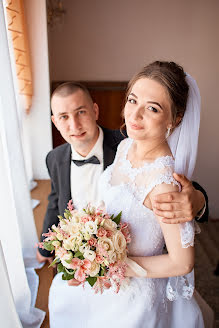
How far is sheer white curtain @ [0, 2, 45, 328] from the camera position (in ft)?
4.57

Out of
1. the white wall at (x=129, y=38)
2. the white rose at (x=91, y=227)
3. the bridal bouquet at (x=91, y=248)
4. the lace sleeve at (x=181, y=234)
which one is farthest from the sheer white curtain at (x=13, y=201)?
the white wall at (x=129, y=38)

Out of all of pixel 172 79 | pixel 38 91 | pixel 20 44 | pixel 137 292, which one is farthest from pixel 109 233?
pixel 38 91

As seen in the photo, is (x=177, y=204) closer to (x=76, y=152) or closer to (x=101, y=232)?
(x=101, y=232)

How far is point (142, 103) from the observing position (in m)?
1.19

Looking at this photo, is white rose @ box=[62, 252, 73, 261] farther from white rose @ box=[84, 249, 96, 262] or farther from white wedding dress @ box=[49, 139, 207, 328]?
white wedding dress @ box=[49, 139, 207, 328]

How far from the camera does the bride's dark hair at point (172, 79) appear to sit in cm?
117

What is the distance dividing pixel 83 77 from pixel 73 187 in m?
2.86

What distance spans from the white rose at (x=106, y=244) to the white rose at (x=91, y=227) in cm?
4

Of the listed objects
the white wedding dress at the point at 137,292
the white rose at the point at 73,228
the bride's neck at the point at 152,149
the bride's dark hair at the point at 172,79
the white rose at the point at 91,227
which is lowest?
the white wedding dress at the point at 137,292

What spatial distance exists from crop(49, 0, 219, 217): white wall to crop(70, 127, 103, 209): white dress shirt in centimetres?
268

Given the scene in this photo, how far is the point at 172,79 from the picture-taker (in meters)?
1.17

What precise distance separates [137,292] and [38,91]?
87.9 inches

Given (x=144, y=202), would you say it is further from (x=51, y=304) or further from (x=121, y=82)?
(x=121, y=82)

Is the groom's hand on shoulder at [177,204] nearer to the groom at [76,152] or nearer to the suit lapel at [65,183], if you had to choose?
the groom at [76,152]
